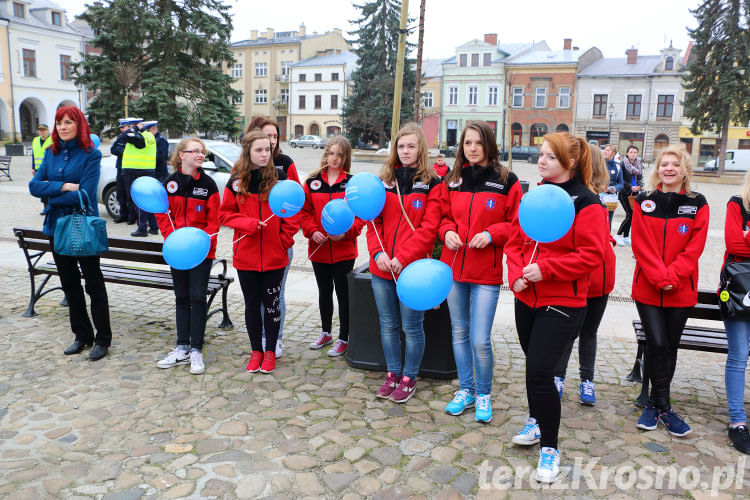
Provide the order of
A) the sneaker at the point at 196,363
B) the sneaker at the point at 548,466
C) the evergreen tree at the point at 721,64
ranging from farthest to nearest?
the evergreen tree at the point at 721,64
the sneaker at the point at 196,363
the sneaker at the point at 548,466

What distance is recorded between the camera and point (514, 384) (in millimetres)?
4602

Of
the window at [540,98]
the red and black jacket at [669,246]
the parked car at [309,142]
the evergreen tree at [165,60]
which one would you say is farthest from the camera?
the window at [540,98]

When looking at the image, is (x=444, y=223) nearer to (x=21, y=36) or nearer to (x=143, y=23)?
(x=143, y=23)

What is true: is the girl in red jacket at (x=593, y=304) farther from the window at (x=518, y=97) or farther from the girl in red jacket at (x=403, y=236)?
the window at (x=518, y=97)

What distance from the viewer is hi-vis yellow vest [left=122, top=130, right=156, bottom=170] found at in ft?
33.0

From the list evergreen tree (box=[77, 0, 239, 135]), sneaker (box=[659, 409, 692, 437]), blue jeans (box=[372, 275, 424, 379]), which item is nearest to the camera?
sneaker (box=[659, 409, 692, 437])

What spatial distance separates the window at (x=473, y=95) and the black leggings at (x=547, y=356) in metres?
55.3

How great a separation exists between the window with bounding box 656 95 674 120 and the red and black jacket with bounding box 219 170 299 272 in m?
52.4

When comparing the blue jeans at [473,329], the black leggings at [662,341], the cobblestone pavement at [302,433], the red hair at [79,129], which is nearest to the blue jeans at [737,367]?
the cobblestone pavement at [302,433]

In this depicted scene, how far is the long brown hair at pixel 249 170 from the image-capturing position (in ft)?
14.8

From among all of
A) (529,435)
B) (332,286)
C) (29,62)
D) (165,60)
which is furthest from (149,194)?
(29,62)

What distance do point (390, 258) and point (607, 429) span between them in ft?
5.99

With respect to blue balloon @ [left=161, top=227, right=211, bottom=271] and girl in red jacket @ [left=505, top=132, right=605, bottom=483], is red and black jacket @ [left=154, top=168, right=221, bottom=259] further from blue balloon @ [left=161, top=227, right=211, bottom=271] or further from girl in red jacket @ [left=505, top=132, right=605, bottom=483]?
girl in red jacket @ [left=505, top=132, right=605, bottom=483]

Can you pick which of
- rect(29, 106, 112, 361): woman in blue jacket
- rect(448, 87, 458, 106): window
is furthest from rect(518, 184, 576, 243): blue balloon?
rect(448, 87, 458, 106): window
